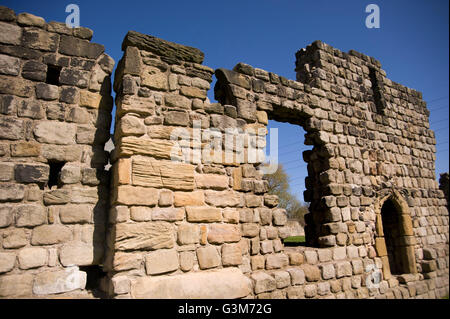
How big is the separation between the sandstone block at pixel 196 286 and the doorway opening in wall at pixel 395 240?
5054mm

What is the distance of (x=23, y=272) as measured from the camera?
310 centimetres

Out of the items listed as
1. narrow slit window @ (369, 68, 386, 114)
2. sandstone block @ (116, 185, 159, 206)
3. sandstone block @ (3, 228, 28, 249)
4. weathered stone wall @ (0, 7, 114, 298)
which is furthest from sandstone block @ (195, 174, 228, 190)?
narrow slit window @ (369, 68, 386, 114)

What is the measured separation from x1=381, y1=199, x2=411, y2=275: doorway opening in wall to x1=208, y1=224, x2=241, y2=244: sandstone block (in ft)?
16.0

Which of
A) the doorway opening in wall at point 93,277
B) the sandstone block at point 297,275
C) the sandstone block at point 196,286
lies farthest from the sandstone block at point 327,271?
the doorway opening in wall at point 93,277

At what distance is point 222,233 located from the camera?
3.71 metres

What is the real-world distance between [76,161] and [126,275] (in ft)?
5.14

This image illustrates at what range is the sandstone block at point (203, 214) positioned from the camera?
355cm

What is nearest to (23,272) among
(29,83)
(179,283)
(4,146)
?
(4,146)

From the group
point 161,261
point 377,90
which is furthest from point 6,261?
point 377,90

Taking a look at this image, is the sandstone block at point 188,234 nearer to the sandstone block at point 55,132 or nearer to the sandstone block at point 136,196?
the sandstone block at point 136,196

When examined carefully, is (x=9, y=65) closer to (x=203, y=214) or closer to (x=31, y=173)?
(x=31, y=173)

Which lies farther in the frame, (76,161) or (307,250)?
(307,250)

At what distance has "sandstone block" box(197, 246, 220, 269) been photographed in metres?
3.48

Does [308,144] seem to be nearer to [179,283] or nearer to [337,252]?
[337,252]
